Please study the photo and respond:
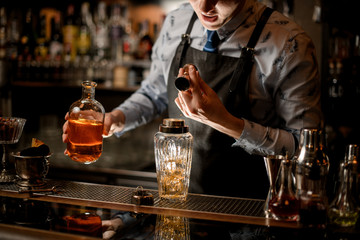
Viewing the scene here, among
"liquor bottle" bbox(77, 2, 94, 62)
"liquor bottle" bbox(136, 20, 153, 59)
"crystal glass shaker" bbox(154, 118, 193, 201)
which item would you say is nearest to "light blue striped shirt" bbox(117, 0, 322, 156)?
"crystal glass shaker" bbox(154, 118, 193, 201)

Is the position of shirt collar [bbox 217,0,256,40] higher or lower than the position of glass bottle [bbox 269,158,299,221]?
higher

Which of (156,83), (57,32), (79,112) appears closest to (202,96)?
(79,112)

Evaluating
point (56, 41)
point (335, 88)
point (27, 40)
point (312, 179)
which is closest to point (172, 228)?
point (312, 179)

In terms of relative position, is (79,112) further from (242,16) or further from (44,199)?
(242,16)

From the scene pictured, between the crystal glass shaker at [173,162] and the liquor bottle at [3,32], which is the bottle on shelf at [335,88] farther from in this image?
the liquor bottle at [3,32]

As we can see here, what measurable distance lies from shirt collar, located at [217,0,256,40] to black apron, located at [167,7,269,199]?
101 millimetres

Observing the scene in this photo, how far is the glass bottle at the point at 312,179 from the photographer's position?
3.67ft

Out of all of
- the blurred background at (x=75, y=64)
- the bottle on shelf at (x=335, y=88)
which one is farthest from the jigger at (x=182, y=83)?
the blurred background at (x=75, y=64)

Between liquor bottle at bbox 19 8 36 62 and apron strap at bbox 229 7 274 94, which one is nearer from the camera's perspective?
apron strap at bbox 229 7 274 94

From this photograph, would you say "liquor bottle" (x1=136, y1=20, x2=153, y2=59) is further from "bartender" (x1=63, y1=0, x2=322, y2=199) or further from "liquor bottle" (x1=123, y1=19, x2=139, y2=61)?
"bartender" (x1=63, y1=0, x2=322, y2=199)

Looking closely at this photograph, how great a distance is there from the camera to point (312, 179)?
1139 millimetres

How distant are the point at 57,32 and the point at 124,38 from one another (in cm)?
67

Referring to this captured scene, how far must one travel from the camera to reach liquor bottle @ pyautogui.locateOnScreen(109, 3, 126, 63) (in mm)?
3752

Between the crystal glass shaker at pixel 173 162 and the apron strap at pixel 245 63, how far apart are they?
0.42 m
